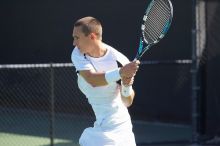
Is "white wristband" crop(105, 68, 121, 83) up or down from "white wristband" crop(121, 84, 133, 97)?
up

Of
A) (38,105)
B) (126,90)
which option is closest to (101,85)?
(126,90)

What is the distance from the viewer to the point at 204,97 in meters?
9.01

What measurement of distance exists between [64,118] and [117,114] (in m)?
5.85

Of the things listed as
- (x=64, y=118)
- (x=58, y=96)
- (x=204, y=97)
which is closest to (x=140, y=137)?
(x=204, y=97)

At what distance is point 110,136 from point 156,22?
→ 3.43ft

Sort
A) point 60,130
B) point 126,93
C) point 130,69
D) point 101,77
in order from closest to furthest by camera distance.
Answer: point 130,69
point 101,77
point 126,93
point 60,130

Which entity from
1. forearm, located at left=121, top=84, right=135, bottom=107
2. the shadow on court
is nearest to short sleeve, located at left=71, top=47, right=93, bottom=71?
forearm, located at left=121, top=84, right=135, bottom=107

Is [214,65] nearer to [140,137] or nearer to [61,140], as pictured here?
[140,137]

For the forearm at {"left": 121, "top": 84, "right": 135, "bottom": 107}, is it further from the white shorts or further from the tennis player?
the white shorts

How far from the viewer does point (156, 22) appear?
496cm

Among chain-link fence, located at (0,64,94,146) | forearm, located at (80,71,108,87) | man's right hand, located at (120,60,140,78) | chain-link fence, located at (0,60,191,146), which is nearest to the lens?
man's right hand, located at (120,60,140,78)

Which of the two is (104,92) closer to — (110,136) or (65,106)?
(110,136)

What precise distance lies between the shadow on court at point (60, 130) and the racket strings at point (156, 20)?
3350 millimetres

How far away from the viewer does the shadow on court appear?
8.69 metres
